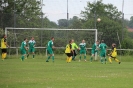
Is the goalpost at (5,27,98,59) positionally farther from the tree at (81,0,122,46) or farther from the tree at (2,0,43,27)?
the tree at (81,0,122,46)

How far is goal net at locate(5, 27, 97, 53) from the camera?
42.3 m

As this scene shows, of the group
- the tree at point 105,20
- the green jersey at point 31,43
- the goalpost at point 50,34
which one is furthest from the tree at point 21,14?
the tree at point 105,20

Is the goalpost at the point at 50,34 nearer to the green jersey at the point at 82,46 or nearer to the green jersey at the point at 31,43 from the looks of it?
the green jersey at the point at 31,43

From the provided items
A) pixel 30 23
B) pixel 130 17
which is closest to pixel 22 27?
pixel 30 23

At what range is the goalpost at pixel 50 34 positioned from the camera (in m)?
42.3

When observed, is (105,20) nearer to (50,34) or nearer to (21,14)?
(50,34)

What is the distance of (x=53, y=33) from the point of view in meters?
43.2

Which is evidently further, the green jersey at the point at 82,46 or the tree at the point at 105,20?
the tree at the point at 105,20

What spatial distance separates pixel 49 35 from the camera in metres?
43.4

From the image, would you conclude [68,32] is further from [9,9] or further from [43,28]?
[9,9]

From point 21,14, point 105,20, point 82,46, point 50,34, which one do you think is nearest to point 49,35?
point 50,34

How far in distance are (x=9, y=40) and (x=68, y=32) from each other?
5.76 metres

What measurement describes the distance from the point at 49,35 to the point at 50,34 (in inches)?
6.0

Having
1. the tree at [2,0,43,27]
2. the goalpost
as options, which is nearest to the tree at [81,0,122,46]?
the goalpost
